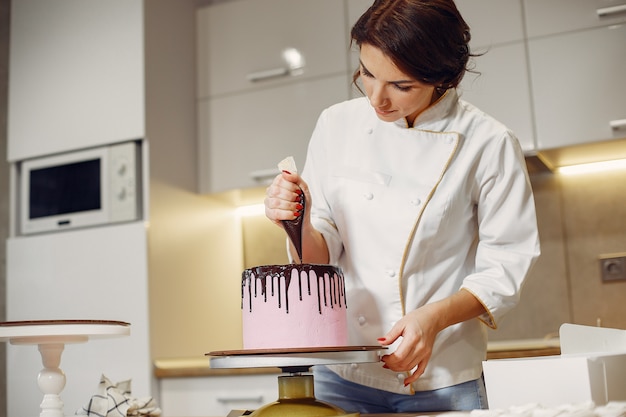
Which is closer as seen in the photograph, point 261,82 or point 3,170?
point 261,82

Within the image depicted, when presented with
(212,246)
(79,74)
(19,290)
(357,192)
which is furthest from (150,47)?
(357,192)

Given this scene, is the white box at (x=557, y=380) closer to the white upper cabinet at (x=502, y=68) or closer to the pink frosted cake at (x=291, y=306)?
the pink frosted cake at (x=291, y=306)

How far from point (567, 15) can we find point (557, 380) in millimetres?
1735

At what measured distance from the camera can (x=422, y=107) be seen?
51.0 inches

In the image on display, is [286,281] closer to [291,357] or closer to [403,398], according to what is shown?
[291,357]

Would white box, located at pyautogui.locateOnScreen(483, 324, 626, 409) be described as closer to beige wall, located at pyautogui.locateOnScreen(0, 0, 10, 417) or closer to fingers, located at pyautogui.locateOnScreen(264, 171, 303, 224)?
fingers, located at pyautogui.locateOnScreen(264, 171, 303, 224)

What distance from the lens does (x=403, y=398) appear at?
1.20 meters

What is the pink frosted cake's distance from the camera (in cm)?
104

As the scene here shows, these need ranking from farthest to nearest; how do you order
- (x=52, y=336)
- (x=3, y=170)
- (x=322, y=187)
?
(x=3, y=170)
(x=322, y=187)
(x=52, y=336)

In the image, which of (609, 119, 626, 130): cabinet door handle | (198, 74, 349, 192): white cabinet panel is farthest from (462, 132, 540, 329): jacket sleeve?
(198, 74, 349, 192): white cabinet panel

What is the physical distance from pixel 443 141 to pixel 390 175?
10cm

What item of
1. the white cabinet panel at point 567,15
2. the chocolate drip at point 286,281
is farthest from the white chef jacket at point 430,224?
the white cabinet panel at point 567,15

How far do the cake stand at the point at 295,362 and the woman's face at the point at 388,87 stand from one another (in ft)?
1.50

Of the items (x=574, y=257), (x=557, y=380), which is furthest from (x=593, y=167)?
(x=557, y=380)
